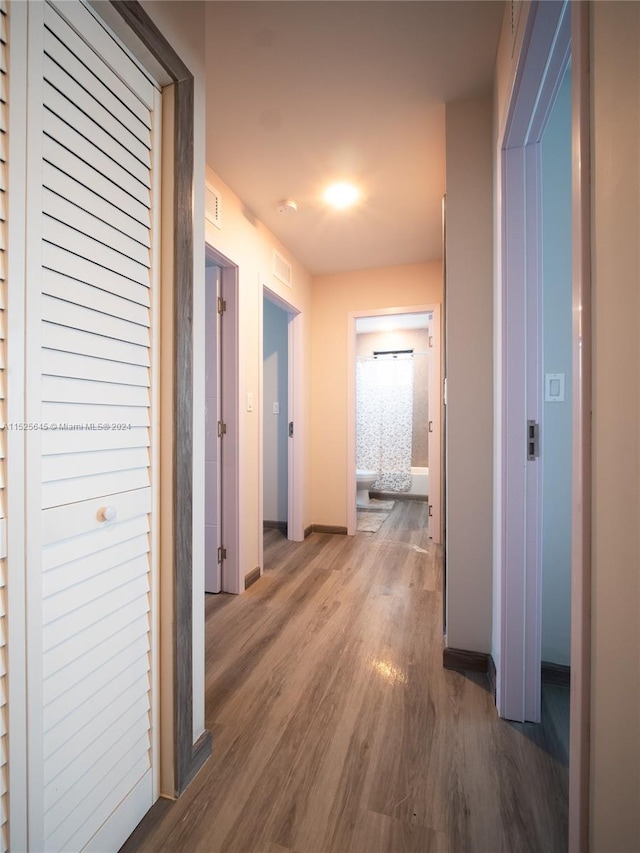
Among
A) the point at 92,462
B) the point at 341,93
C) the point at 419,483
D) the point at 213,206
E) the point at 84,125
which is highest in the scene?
the point at 341,93

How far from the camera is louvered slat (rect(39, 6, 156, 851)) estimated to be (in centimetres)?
80

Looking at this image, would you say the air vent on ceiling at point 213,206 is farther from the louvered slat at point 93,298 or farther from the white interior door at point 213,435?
the louvered slat at point 93,298

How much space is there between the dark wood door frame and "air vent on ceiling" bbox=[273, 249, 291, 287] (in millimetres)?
1850

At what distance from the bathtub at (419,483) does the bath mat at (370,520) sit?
86 cm

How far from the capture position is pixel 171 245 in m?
1.10

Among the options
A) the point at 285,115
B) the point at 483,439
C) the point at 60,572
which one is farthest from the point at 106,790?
the point at 285,115

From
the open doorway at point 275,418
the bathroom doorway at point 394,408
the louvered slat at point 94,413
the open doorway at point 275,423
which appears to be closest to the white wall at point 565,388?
the louvered slat at point 94,413

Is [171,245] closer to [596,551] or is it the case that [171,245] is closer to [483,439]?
[596,551]

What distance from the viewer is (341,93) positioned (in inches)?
64.0

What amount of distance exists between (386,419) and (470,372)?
374 centimetres

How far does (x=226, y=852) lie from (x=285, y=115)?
8.44 feet

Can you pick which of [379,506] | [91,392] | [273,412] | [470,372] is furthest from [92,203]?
[379,506]

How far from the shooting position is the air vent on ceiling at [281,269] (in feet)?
9.72

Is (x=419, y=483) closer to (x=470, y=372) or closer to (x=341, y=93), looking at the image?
(x=470, y=372)
